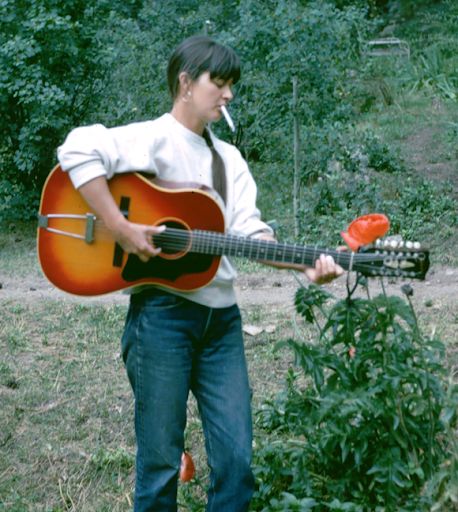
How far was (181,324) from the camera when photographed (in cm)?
307

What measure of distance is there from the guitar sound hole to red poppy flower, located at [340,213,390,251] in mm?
561

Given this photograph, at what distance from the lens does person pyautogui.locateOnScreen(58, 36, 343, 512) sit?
3025 millimetres

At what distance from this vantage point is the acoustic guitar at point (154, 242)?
3078 millimetres

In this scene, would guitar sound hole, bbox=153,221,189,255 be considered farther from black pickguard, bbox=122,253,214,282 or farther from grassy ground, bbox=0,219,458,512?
grassy ground, bbox=0,219,458,512

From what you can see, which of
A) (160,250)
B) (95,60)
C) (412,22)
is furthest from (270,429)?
(412,22)

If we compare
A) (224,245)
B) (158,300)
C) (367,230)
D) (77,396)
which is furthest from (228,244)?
(77,396)

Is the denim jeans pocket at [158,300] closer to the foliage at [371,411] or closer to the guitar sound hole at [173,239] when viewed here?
the guitar sound hole at [173,239]

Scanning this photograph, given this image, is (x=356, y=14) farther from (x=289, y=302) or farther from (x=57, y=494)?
(x=57, y=494)

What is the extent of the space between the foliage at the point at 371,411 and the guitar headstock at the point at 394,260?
0.29ft

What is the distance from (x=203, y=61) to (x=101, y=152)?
461 millimetres

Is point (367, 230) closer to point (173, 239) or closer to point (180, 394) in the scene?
point (173, 239)

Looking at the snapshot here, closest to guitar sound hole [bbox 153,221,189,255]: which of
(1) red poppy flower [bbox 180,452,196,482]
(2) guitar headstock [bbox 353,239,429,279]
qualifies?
(2) guitar headstock [bbox 353,239,429,279]

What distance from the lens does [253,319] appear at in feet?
20.7

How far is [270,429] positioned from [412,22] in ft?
47.9
